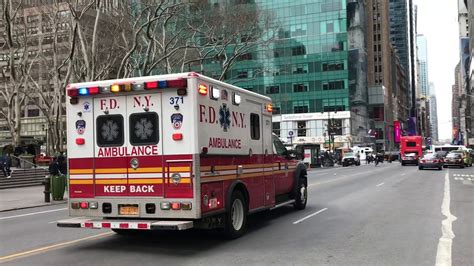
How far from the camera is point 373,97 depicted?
133875 mm

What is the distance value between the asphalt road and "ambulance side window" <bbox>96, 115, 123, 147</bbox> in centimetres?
178

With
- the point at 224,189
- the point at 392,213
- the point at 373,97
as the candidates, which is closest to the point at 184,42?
the point at 392,213

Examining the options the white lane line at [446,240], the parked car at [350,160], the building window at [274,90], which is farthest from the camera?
the building window at [274,90]

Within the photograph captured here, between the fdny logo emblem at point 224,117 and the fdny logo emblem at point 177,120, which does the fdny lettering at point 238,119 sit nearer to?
the fdny logo emblem at point 224,117

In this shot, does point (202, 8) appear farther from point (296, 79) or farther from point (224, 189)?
point (296, 79)

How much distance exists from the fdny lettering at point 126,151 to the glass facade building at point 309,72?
280ft

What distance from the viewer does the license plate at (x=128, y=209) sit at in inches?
330

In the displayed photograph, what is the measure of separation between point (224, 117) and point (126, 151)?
179 centimetres

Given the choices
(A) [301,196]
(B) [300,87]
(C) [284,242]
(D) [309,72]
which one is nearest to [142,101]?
(C) [284,242]

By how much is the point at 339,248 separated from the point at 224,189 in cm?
216

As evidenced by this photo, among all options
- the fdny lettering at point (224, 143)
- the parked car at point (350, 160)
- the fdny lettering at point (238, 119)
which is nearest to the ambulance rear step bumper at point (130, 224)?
the fdny lettering at point (224, 143)

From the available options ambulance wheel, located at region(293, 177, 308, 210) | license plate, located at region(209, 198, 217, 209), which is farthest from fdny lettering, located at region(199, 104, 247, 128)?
ambulance wheel, located at region(293, 177, 308, 210)

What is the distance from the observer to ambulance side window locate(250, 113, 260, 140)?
10.3 meters

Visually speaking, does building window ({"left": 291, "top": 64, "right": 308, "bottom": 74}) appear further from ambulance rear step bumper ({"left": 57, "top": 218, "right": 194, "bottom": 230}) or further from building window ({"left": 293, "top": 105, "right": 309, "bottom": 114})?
ambulance rear step bumper ({"left": 57, "top": 218, "right": 194, "bottom": 230})
